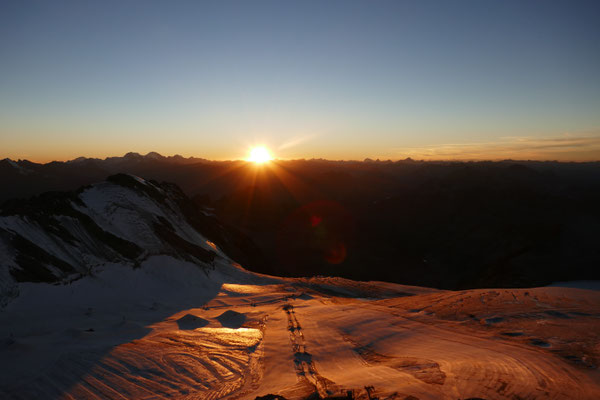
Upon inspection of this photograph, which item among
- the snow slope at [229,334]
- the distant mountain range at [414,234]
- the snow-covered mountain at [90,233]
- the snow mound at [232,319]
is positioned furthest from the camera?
the distant mountain range at [414,234]

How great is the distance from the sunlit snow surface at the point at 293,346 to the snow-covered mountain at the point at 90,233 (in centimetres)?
164

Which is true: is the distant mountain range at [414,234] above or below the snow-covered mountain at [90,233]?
below

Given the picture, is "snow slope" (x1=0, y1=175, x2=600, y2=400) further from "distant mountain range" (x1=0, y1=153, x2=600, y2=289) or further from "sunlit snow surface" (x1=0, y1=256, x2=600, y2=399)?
"distant mountain range" (x1=0, y1=153, x2=600, y2=289)

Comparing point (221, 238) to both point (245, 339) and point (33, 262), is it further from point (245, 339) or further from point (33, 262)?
point (245, 339)

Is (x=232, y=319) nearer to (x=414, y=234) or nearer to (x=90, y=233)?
(x=90, y=233)

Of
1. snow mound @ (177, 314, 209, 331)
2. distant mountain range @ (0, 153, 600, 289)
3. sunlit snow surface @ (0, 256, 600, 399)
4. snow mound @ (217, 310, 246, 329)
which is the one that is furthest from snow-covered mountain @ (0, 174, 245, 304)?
snow mound @ (217, 310, 246, 329)

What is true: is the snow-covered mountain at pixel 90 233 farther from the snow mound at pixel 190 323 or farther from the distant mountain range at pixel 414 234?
the snow mound at pixel 190 323

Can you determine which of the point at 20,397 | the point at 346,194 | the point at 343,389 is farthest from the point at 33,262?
the point at 346,194

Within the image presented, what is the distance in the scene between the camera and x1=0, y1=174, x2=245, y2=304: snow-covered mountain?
1550 cm

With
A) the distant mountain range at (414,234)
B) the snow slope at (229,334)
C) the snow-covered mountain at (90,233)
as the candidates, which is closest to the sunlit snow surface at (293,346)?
the snow slope at (229,334)

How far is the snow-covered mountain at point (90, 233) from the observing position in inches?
610

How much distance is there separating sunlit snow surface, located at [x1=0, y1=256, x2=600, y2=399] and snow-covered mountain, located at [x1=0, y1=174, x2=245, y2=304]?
64.7 inches

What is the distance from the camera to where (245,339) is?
1200 cm

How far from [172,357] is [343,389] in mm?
5360
